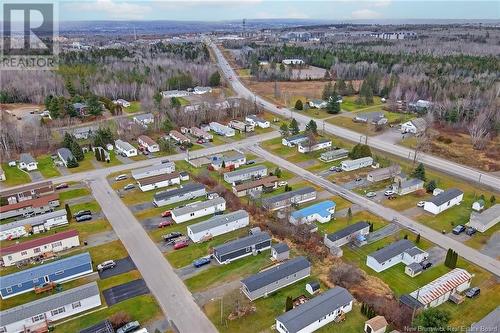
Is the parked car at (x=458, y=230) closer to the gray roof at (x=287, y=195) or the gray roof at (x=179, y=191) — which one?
the gray roof at (x=287, y=195)

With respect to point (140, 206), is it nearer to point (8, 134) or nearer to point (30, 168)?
point (30, 168)

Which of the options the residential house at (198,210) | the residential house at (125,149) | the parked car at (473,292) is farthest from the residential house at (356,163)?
the residential house at (125,149)

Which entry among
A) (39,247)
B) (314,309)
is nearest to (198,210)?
(39,247)

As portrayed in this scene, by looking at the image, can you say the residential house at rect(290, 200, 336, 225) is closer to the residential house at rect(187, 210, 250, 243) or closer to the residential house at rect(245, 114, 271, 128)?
the residential house at rect(187, 210, 250, 243)

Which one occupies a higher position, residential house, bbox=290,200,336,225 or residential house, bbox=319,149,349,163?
residential house, bbox=319,149,349,163

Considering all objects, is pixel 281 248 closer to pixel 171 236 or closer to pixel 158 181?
pixel 171 236

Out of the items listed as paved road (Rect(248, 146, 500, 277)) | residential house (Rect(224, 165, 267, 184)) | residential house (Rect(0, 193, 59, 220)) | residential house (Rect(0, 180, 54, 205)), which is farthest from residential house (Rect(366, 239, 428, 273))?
residential house (Rect(0, 180, 54, 205))
